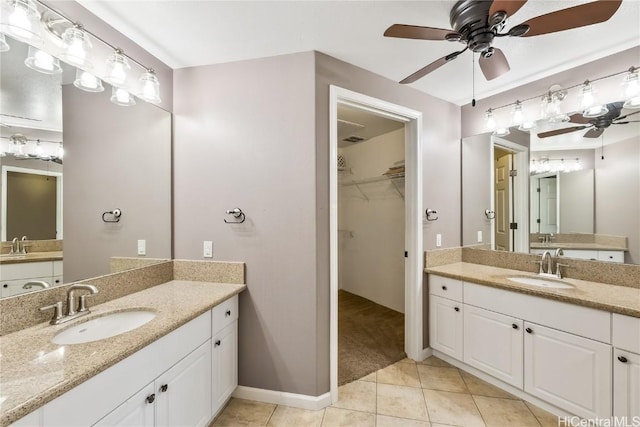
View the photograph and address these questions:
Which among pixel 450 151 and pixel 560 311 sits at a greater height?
pixel 450 151

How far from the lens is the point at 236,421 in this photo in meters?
1.73

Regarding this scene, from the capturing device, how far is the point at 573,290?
1761 mm

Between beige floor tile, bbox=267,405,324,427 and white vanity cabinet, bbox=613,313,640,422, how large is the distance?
1702mm

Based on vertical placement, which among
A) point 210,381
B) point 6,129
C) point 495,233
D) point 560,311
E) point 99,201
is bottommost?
point 210,381

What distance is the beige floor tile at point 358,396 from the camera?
1.88 m

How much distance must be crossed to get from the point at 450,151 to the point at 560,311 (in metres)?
1.59

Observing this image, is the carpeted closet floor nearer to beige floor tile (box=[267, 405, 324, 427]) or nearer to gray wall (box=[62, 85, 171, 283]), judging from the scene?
beige floor tile (box=[267, 405, 324, 427])

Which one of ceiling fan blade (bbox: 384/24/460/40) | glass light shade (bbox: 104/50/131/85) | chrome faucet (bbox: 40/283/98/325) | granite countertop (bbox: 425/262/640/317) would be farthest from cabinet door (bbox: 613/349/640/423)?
glass light shade (bbox: 104/50/131/85)

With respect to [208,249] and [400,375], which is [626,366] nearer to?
[400,375]

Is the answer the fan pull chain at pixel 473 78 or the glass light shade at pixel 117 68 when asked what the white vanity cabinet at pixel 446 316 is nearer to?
the fan pull chain at pixel 473 78

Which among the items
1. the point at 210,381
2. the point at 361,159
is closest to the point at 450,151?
the point at 361,159

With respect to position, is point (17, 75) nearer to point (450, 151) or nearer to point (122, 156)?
point (122, 156)

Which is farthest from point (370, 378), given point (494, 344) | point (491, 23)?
point (491, 23)

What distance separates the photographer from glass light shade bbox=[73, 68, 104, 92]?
1.47 m
